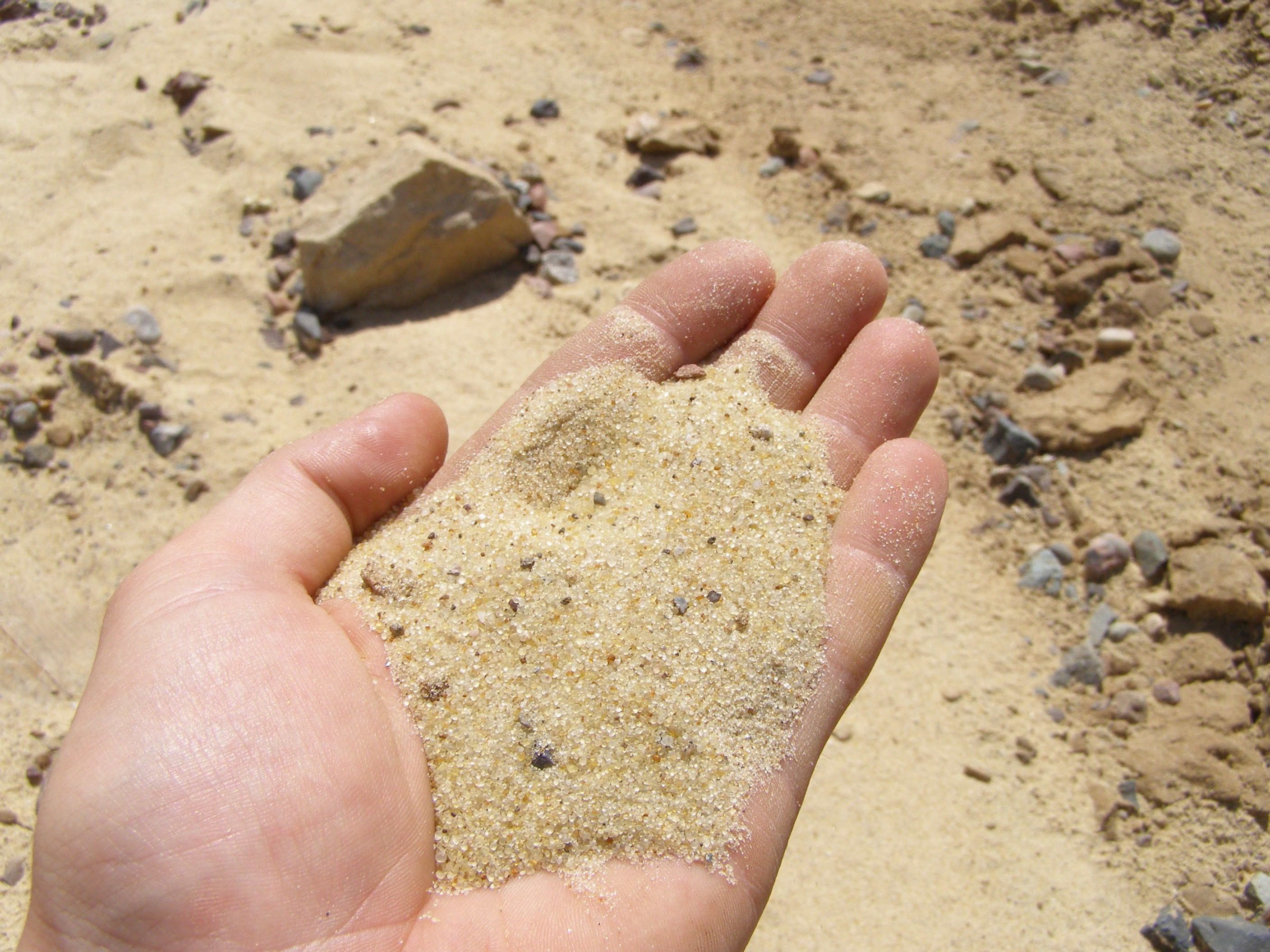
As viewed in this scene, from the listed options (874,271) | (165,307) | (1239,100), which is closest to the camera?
(874,271)

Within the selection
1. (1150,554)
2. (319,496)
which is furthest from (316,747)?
(1150,554)

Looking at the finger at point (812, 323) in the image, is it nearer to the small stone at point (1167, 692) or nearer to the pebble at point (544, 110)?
the small stone at point (1167, 692)

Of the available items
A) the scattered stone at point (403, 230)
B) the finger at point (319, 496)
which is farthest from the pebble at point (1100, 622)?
the scattered stone at point (403, 230)

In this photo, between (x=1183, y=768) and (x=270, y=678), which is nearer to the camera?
(x=270, y=678)

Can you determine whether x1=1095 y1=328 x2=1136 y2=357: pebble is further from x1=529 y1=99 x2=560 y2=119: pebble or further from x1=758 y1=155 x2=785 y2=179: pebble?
x1=529 y1=99 x2=560 y2=119: pebble

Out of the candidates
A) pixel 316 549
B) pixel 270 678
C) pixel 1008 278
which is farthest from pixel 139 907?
pixel 1008 278

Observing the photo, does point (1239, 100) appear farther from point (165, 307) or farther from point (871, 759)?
point (165, 307)
